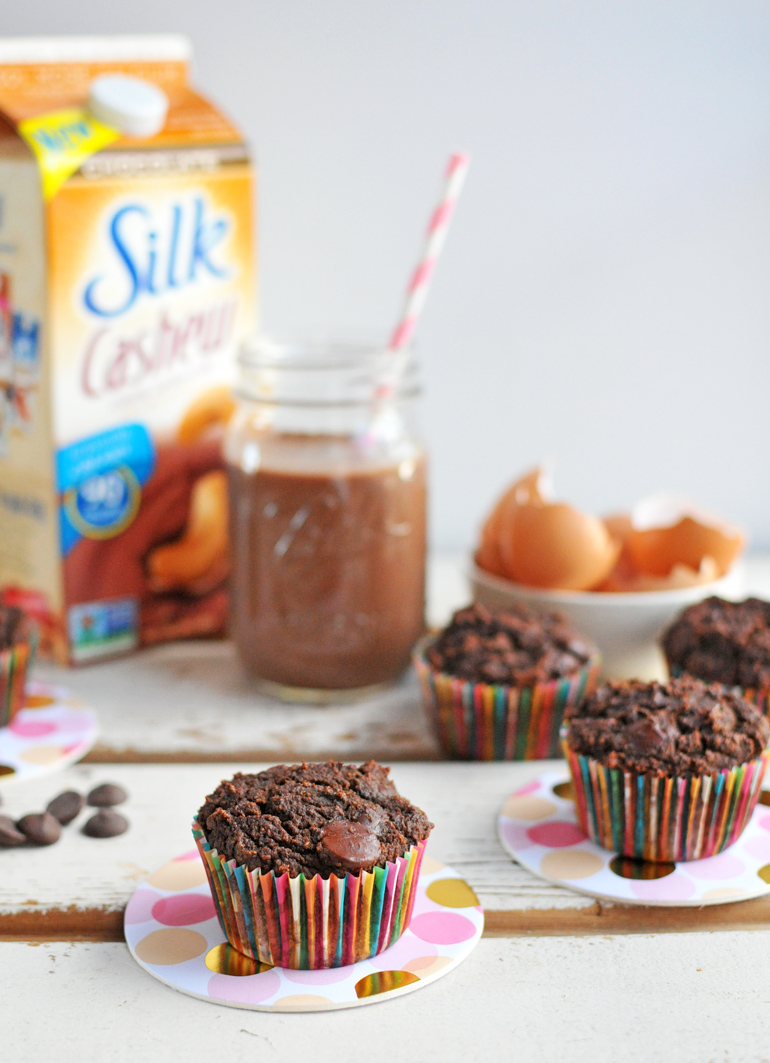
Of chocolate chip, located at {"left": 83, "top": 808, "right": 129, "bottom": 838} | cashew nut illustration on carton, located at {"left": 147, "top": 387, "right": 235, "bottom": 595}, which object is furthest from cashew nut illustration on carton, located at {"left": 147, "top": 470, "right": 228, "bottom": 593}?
chocolate chip, located at {"left": 83, "top": 808, "right": 129, "bottom": 838}

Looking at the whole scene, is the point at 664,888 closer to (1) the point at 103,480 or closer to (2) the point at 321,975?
(2) the point at 321,975

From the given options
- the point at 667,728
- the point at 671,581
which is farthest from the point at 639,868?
the point at 671,581

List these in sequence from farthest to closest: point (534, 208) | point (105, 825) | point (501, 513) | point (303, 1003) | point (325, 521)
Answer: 1. point (534, 208)
2. point (501, 513)
3. point (325, 521)
4. point (105, 825)
5. point (303, 1003)

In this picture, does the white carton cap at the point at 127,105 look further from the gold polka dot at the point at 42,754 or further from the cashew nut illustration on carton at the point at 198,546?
the gold polka dot at the point at 42,754

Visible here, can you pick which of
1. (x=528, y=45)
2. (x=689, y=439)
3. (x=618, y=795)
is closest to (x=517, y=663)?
(x=618, y=795)

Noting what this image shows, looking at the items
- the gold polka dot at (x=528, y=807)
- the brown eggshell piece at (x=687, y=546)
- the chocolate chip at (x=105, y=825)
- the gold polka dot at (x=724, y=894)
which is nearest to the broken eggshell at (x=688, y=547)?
the brown eggshell piece at (x=687, y=546)

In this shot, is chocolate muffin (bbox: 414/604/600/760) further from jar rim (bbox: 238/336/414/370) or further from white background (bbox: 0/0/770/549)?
white background (bbox: 0/0/770/549)

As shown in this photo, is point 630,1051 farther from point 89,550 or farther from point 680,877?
point 89,550
